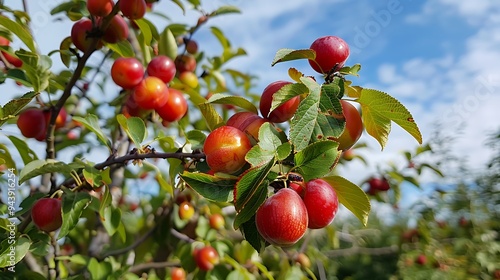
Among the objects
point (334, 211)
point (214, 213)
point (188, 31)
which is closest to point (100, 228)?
point (214, 213)

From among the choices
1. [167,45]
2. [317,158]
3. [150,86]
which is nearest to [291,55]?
[317,158]

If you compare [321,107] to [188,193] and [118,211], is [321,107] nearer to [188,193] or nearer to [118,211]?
[118,211]

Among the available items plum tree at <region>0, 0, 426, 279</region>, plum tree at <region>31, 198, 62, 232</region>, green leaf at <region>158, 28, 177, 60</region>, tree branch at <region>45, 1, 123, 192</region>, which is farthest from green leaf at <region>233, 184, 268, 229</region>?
green leaf at <region>158, 28, 177, 60</region>

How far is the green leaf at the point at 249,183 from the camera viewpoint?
2.03 feet

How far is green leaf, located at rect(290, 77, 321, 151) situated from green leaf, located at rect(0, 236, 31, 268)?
64 cm

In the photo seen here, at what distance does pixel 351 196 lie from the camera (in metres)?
0.74

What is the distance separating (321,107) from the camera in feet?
2.21

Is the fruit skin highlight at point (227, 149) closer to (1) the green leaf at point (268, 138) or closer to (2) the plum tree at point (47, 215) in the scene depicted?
(1) the green leaf at point (268, 138)

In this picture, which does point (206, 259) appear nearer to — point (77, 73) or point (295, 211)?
point (77, 73)

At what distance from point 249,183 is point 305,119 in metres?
0.13

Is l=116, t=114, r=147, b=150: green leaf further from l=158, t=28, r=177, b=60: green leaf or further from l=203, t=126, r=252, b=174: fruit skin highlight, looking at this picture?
l=158, t=28, r=177, b=60: green leaf

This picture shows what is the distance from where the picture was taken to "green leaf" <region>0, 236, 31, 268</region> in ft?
2.99

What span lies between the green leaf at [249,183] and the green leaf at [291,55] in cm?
17

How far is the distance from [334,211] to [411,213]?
2945 mm
